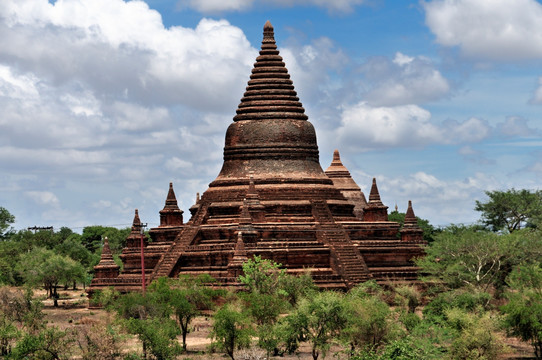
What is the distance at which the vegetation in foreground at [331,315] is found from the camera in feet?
128

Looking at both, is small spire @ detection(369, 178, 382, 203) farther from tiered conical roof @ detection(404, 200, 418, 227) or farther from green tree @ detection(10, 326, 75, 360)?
green tree @ detection(10, 326, 75, 360)

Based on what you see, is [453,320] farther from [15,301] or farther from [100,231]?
[100,231]

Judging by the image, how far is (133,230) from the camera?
6359 cm

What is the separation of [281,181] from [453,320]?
18.4 meters

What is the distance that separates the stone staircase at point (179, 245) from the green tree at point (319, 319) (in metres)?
15.1

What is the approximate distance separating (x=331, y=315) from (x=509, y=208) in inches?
1894

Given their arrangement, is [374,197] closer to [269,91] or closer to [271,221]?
[269,91]

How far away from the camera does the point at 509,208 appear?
87.1m

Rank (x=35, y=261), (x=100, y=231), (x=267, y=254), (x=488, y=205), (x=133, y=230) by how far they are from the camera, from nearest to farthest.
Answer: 1. (x=267, y=254)
2. (x=133, y=230)
3. (x=35, y=261)
4. (x=488, y=205)
5. (x=100, y=231)

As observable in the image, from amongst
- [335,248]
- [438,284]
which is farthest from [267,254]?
[438,284]

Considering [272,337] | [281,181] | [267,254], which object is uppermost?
[281,181]

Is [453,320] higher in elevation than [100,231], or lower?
lower

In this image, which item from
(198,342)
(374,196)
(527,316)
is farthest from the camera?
(374,196)

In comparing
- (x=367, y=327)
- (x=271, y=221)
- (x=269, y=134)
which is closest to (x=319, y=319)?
(x=367, y=327)
